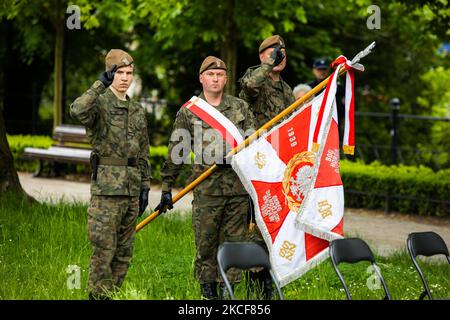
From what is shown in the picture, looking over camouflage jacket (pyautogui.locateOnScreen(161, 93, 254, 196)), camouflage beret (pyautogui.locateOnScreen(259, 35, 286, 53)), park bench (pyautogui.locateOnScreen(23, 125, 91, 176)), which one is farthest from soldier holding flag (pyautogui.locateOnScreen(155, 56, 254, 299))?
park bench (pyautogui.locateOnScreen(23, 125, 91, 176))

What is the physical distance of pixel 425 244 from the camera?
7051 millimetres

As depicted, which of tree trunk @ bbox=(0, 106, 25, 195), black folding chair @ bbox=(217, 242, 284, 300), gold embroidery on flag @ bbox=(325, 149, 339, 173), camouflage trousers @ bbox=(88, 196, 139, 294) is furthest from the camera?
tree trunk @ bbox=(0, 106, 25, 195)

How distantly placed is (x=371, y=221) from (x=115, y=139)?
6.84 meters

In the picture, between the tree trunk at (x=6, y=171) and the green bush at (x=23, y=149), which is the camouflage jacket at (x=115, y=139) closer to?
the tree trunk at (x=6, y=171)

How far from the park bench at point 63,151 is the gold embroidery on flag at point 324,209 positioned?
9052 millimetres

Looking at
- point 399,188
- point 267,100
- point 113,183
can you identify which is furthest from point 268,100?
point 399,188

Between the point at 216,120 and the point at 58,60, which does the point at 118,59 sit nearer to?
the point at 216,120

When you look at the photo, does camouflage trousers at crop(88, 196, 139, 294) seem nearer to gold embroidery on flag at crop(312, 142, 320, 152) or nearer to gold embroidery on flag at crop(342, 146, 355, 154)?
gold embroidery on flag at crop(312, 142, 320, 152)

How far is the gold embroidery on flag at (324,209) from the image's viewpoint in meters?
7.29

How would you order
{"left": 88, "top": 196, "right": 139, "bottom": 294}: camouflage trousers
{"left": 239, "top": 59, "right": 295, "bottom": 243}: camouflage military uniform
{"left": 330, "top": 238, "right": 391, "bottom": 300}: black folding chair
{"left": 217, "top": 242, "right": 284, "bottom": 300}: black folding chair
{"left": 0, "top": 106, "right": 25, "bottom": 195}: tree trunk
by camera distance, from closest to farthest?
{"left": 217, "top": 242, "right": 284, "bottom": 300}: black folding chair, {"left": 330, "top": 238, "right": 391, "bottom": 300}: black folding chair, {"left": 88, "top": 196, "right": 139, "bottom": 294}: camouflage trousers, {"left": 239, "top": 59, "right": 295, "bottom": 243}: camouflage military uniform, {"left": 0, "top": 106, "right": 25, "bottom": 195}: tree trunk

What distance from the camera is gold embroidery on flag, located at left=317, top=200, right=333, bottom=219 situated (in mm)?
7289

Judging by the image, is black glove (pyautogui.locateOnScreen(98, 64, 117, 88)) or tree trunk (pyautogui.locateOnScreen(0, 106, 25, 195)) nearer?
black glove (pyautogui.locateOnScreen(98, 64, 117, 88))

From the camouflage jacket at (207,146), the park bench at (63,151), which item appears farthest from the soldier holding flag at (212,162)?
the park bench at (63,151)

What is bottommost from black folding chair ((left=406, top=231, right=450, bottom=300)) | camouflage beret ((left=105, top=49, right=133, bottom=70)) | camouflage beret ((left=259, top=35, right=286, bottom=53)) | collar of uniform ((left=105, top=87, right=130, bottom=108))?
black folding chair ((left=406, top=231, right=450, bottom=300))
